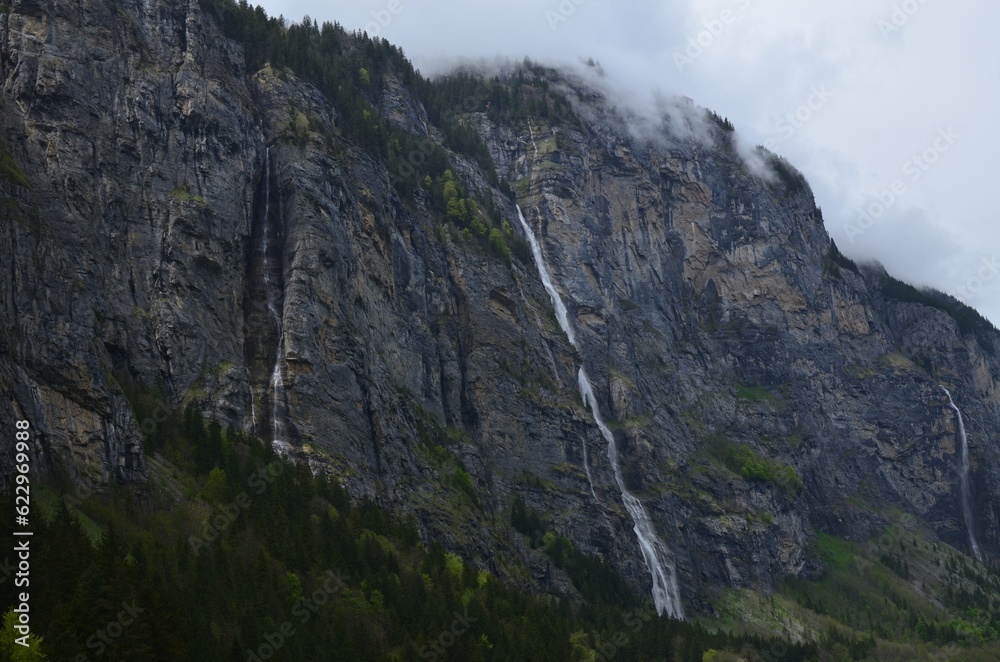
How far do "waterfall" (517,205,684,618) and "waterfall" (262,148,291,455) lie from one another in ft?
165

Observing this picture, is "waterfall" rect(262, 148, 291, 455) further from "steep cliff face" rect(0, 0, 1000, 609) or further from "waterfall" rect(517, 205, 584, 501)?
"waterfall" rect(517, 205, 584, 501)

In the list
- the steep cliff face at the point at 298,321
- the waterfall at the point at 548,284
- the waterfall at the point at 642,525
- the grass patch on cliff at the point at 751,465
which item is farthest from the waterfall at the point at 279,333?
the grass patch on cliff at the point at 751,465

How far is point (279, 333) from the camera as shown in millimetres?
115625

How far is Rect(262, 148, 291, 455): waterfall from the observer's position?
355 ft

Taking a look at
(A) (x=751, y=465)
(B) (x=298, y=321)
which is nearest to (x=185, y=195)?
(B) (x=298, y=321)

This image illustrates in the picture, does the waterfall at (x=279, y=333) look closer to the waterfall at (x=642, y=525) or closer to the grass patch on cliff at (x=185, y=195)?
the grass patch on cliff at (x=185, y=195)

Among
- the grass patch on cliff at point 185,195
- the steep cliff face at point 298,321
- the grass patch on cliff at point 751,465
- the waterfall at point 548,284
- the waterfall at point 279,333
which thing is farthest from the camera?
the grass patch on cliff at point 751,465

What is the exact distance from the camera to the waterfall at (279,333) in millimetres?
108188

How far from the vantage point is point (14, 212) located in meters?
88.9

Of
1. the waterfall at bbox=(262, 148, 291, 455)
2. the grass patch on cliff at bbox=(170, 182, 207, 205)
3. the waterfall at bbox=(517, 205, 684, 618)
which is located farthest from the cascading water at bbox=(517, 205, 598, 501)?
the grass patch on cliff at bbox=(170, 182, 207, 205)

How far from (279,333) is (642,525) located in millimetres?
63633

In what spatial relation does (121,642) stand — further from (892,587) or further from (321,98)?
(892,587)

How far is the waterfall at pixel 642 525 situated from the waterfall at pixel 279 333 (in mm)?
50180

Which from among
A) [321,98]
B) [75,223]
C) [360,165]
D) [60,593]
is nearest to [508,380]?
[360,165]
